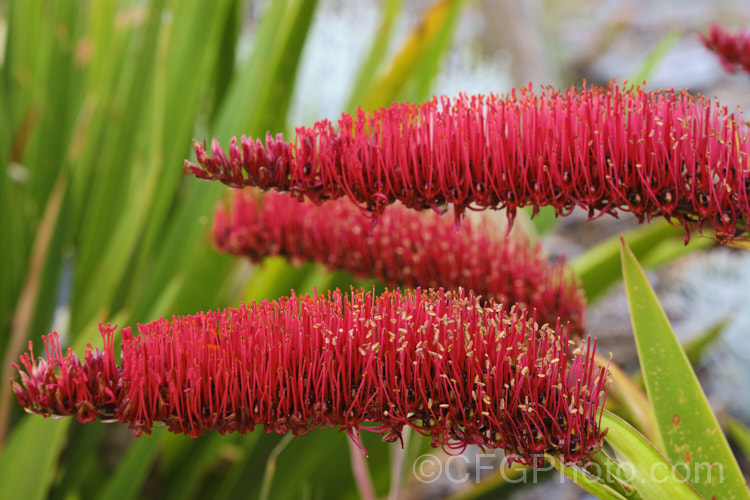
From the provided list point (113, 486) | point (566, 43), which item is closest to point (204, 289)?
point (113, 486)

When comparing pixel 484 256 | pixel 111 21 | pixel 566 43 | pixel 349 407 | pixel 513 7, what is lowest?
pixel 349 407

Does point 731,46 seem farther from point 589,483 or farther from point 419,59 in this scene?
point 419,59

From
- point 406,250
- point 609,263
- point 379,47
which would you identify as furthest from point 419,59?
point 406,250

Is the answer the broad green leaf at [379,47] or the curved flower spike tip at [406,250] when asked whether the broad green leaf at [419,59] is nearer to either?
the broad green leaf at [379,47]

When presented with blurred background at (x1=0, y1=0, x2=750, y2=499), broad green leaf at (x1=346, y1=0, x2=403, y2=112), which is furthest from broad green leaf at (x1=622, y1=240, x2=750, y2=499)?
broad green leaf at (x1=346, y1=0, x2=403, y2=112)

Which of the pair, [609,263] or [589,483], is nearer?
[589,483]

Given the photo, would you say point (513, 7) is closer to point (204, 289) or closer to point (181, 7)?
point (181, 7)
